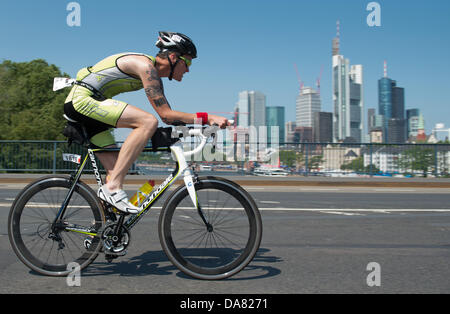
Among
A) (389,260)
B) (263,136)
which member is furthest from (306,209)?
(263,136)

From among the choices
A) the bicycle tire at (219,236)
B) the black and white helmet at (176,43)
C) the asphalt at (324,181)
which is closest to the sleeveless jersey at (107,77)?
the black and white helmet at (176,43)

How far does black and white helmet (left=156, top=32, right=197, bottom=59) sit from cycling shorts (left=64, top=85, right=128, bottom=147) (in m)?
0.52

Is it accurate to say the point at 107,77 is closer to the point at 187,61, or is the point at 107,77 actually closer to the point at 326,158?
the point at 187,61

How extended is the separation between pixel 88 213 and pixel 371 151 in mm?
16636

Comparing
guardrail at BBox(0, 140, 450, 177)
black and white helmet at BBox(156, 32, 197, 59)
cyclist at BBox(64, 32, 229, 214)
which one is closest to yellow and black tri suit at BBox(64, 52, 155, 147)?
cyclist at BBox(64, 32, 229, 214)

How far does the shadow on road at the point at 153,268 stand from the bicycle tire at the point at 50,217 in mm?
192

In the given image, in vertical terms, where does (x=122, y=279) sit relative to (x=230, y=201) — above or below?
below

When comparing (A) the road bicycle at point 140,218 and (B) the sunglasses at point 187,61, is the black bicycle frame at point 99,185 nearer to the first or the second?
(A) the road bicycle at point 140,218

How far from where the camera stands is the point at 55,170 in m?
17.6

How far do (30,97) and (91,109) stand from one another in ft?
179

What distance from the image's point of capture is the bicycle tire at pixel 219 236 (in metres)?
3.38

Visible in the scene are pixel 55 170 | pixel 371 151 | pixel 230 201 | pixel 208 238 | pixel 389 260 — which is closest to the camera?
pixel 230 201

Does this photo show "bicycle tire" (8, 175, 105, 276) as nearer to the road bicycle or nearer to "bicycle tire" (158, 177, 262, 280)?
the road bicycle
